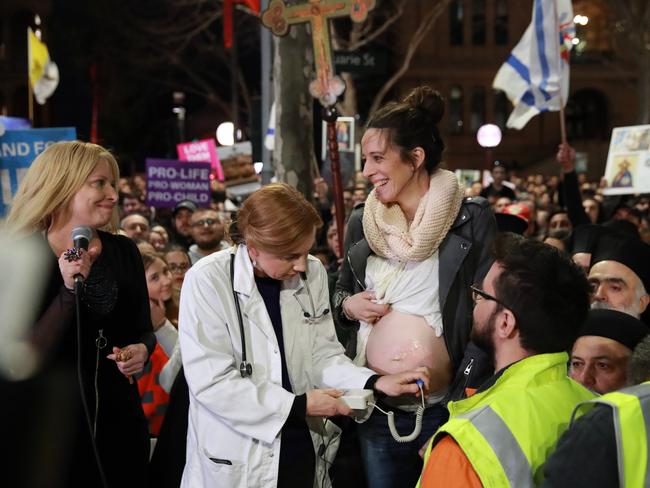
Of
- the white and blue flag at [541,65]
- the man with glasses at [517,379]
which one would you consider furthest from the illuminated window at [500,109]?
the man with glasses at [517,379]

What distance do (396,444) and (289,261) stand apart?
103 cm

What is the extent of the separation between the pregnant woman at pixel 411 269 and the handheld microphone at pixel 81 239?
127 cm

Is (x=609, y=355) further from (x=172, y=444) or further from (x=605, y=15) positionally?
(x=605, y=15)

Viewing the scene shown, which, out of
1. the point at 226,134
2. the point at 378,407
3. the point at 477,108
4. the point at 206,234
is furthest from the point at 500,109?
the point at 378,407

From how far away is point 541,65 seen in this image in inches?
407

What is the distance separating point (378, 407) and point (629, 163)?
904 cm

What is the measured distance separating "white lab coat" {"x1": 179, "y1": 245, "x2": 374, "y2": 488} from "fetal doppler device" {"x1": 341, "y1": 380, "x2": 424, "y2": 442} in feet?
0.54

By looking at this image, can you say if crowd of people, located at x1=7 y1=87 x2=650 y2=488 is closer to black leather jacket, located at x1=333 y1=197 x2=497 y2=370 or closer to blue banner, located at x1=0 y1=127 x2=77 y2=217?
black leather jacket, located at x1=333 y1=197 x2=497 y2=370

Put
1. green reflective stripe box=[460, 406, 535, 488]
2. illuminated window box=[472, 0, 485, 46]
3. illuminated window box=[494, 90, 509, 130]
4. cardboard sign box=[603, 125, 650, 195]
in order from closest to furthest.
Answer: green reflective stripe box=[460, 406, 535, 488] → cardboard sign box=[603, 125, 650, 195] → illuminated window box=[472, 0, 485, 46] → illuminated window box=[494, 90, 509, 130]

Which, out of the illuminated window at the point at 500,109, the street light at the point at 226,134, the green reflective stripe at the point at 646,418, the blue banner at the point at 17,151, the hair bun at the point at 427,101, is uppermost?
the illuminated window at the point at 500,109

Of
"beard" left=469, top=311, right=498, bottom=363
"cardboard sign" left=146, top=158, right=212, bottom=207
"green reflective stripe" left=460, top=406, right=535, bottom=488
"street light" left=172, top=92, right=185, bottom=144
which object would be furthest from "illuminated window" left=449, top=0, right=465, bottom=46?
"green reflective stripe" left=460, top=406, right=535, bottom=488

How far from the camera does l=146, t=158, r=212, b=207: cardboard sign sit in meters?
13.9

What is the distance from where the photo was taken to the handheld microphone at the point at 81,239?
3775mm

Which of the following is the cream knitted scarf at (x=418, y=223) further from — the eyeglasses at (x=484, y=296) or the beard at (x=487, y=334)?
the beard at (x=487, y=334)
